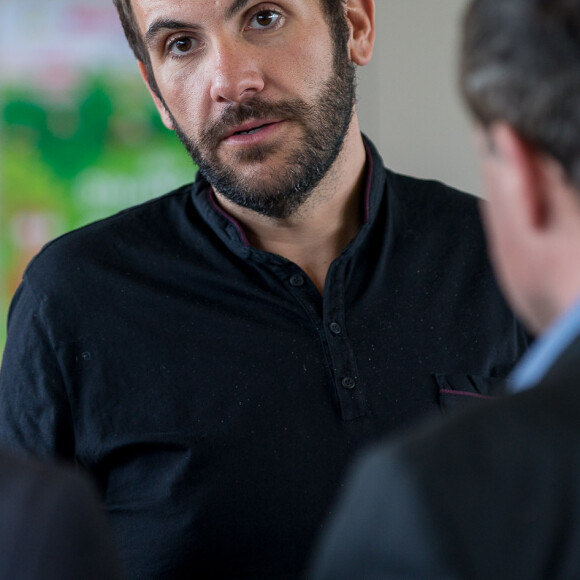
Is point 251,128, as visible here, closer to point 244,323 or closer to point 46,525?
point 244,323

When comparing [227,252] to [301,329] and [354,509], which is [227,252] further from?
[354,509]

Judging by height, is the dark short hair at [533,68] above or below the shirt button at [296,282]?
above

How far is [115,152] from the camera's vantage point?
261 centimetres

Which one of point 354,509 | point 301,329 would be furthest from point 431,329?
point 354,509

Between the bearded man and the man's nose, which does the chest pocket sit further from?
the man's nose

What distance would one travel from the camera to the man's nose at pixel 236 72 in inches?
53.1

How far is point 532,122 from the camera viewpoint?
0.68 meters

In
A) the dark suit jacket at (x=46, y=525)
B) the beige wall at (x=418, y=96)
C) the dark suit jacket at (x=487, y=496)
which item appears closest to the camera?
the dark suit jacket at (x=487, y=496)

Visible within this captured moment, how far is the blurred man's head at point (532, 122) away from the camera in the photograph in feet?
2.17

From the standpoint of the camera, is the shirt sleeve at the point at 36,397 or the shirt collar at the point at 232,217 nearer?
the shirt sleeve at the point at 36,397

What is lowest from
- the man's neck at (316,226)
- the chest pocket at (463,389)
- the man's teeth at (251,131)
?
the chest pocket at (463,389)

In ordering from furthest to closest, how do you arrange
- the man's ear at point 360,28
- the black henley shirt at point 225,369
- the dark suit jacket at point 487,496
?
the man's ear at point 360,28 < the black henley shirt at point 225,369 < the dark suit jacket at point 487,496

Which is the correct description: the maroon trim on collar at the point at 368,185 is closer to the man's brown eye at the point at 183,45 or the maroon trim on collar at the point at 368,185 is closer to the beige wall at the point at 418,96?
the man's brown eye at the point at 183,45

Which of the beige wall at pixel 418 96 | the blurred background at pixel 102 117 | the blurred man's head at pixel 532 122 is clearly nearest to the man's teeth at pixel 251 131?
the blurred man's head at pixel 532 122
